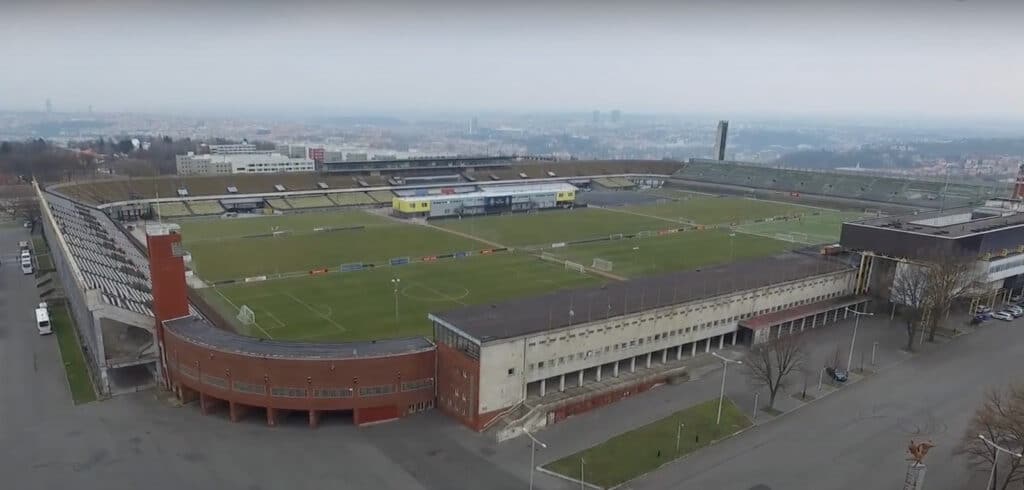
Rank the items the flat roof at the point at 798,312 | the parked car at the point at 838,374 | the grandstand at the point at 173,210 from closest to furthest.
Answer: the parked car at the point at 838,374, the flat roof at the point at 798,312, the grandstand at the point at 173,210

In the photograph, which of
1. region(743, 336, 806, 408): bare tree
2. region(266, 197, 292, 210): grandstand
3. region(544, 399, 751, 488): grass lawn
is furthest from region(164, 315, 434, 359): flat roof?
region(266, 197, 292, 210): grandstand

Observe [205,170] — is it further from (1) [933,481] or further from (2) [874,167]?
(2) [874,167]

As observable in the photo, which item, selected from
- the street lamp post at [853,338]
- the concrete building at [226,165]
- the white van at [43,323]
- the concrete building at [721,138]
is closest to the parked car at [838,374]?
the street lamp post at [853,338]

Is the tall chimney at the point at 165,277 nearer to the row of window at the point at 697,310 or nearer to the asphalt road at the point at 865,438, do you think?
the row of window at the point at 697,310

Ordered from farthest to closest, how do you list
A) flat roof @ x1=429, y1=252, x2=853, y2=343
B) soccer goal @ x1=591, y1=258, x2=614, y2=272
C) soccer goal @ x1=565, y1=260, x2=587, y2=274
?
soccer goal @ x1=591, y1=258, x2=614, y2=272
soccer goal @ x1=565, y1=260, x2=587, y2=274
flat roof @ x1=429, y1=252, x2=853, y2=343

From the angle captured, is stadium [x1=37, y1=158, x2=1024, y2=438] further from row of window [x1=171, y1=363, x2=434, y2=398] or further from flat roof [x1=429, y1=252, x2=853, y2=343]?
flat roof [x1=429, y1=252, x2=853, y2=343]

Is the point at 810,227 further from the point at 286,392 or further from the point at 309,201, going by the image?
the point at 286,392

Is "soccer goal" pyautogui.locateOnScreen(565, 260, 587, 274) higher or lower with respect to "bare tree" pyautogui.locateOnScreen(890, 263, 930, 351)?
lower
